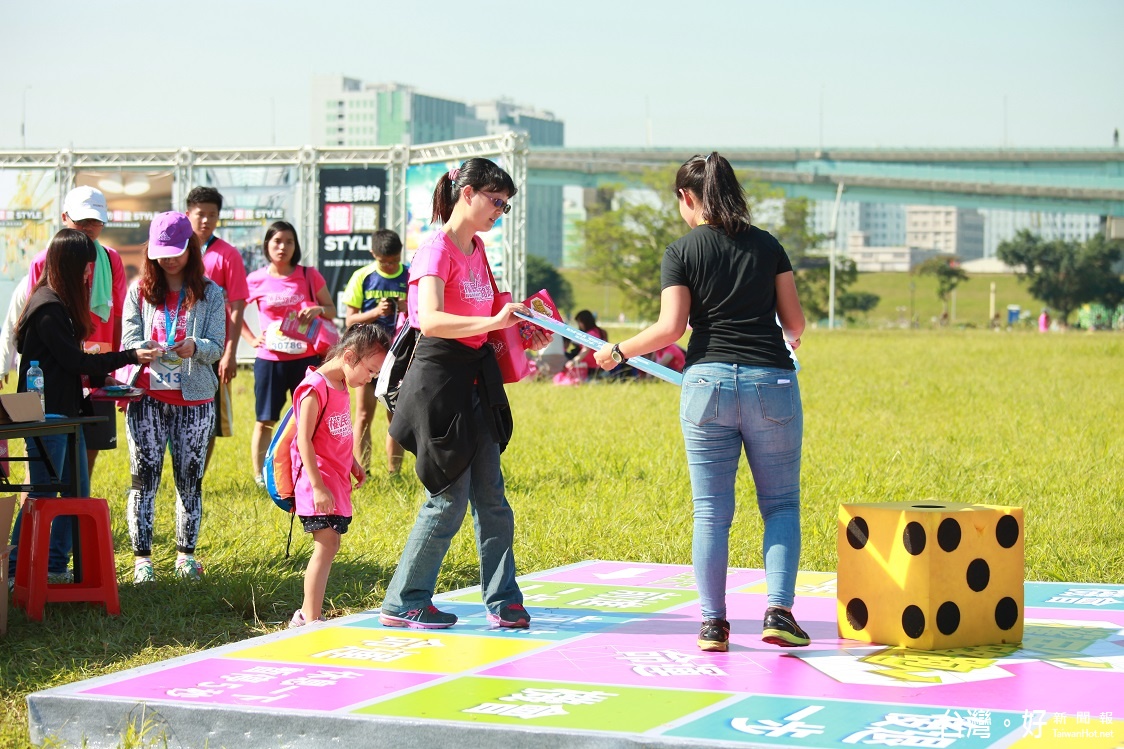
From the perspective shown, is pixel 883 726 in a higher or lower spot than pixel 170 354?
lower

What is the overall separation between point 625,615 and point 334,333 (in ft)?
12.2

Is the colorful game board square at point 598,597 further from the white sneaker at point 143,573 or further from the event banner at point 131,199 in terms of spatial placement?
the event banner at point 131,199

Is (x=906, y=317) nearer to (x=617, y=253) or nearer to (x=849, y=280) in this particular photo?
(x=849, y=280)

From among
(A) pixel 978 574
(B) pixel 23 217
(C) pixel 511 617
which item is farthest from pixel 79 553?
(B) pixel 23 217

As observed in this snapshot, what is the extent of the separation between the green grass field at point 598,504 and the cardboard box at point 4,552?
10cm

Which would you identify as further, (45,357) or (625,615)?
(45,357)

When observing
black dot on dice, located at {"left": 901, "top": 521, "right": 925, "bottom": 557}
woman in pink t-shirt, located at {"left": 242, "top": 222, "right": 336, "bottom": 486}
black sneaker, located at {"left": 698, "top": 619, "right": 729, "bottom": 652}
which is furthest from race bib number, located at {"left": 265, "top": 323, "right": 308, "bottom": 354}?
black dot on dice, located at {"left": 901, "top": 521, "right": 925, "bottom": 557}

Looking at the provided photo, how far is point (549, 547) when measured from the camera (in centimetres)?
741

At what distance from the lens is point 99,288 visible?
645cm

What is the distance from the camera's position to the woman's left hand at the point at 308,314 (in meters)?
8.49

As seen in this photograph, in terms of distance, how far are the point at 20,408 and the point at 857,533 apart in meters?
3.37

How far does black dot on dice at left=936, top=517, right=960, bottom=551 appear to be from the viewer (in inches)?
192

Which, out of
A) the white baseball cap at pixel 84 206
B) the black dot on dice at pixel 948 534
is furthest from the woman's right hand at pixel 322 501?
the black dot on dice at pixel 948 534

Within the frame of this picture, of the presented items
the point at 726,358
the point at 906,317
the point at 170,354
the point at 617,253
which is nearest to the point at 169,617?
the point at 170,354
